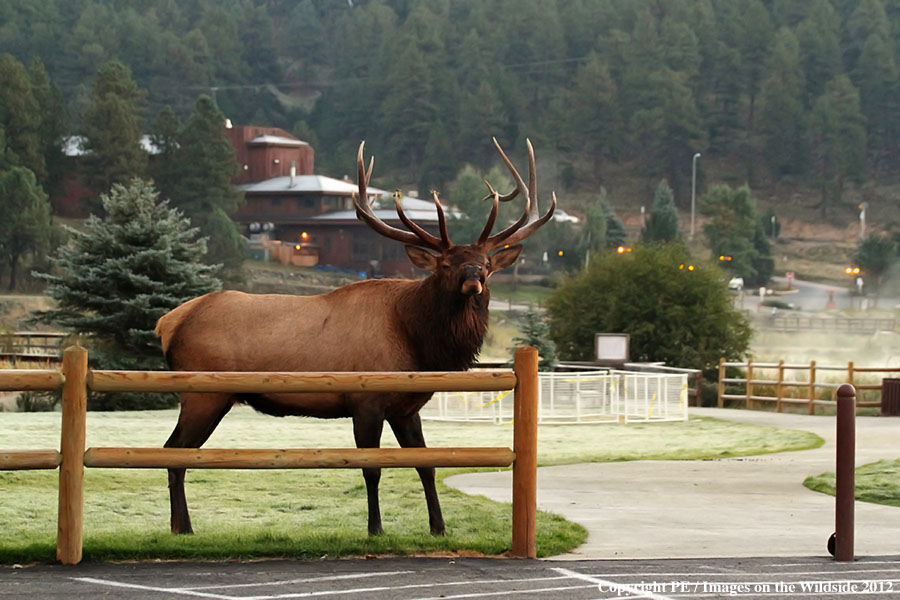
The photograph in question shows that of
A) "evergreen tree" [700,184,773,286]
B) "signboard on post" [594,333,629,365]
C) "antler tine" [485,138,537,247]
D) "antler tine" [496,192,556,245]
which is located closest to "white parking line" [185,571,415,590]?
"antler tine" [485,138,537,247]

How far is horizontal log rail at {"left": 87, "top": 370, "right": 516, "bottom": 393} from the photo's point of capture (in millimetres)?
8578

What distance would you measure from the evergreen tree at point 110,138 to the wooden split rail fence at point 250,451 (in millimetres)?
103598

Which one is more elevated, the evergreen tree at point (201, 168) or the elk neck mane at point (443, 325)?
the evergreen tree at point (201, 168)

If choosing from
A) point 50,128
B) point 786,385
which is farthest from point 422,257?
point 50,128

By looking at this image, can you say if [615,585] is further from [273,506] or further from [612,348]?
[612,348]

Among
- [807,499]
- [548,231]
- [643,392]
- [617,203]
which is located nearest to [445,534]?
[807,499]

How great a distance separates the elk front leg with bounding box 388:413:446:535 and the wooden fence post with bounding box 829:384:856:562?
105 inches

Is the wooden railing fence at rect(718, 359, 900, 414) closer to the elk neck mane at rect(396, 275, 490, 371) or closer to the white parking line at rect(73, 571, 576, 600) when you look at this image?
the elk neck mane at rect(396, 275, 490, 371)

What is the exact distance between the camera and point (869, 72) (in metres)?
157

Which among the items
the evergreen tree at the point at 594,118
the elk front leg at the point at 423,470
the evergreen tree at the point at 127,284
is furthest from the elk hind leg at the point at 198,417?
the evergreen tree at the point at 594,118

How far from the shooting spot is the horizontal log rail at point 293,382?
338 inches

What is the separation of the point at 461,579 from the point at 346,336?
286 cm

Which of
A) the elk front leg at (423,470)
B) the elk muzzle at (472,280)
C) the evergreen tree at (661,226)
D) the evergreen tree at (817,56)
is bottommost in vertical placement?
the elk front leg at (423,470)

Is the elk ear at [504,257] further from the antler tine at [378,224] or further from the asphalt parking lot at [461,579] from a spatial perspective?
the asphalt parking lot at [461,579]
